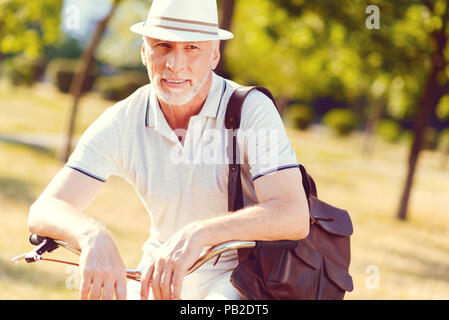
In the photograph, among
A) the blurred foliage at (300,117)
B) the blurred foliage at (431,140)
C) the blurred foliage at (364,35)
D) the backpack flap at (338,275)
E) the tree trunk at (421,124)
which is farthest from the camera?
the blurred foliage at (300,117)

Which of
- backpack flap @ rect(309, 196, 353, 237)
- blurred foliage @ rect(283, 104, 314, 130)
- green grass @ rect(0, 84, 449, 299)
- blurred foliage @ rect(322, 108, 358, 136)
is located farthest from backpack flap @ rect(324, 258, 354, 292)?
blurred foliage @ rect(283, 104, 314, 130)

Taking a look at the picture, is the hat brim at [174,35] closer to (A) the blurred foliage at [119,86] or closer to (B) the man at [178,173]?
(B) the man at [178,173]

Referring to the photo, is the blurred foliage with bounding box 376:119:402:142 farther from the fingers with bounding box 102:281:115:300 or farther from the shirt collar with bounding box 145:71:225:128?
the fingers with bounding box 102:281:115:300

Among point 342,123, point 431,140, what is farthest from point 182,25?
point 431,140

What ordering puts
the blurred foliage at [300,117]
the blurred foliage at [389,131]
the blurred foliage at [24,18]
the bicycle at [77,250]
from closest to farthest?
the bicycle at [77,250] < the blurred foliage at [24,18] < the blurred foliage at [389,131] < the blurred foliage at [300,117]

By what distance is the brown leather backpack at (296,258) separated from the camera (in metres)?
2.02

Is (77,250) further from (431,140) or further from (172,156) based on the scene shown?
(431,140)

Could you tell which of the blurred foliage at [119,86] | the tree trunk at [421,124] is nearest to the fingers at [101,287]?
the tree trunk at [421,124]

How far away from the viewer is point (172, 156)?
230 cm

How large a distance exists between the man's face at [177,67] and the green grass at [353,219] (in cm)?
384

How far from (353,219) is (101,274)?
360 inches

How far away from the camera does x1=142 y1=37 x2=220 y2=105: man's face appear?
2.16 meters

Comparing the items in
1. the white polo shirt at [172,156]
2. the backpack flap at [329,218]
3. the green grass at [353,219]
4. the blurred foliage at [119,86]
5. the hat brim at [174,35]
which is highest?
the hat brim at [174,35]

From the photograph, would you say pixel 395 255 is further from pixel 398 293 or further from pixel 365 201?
pixel 365 201
